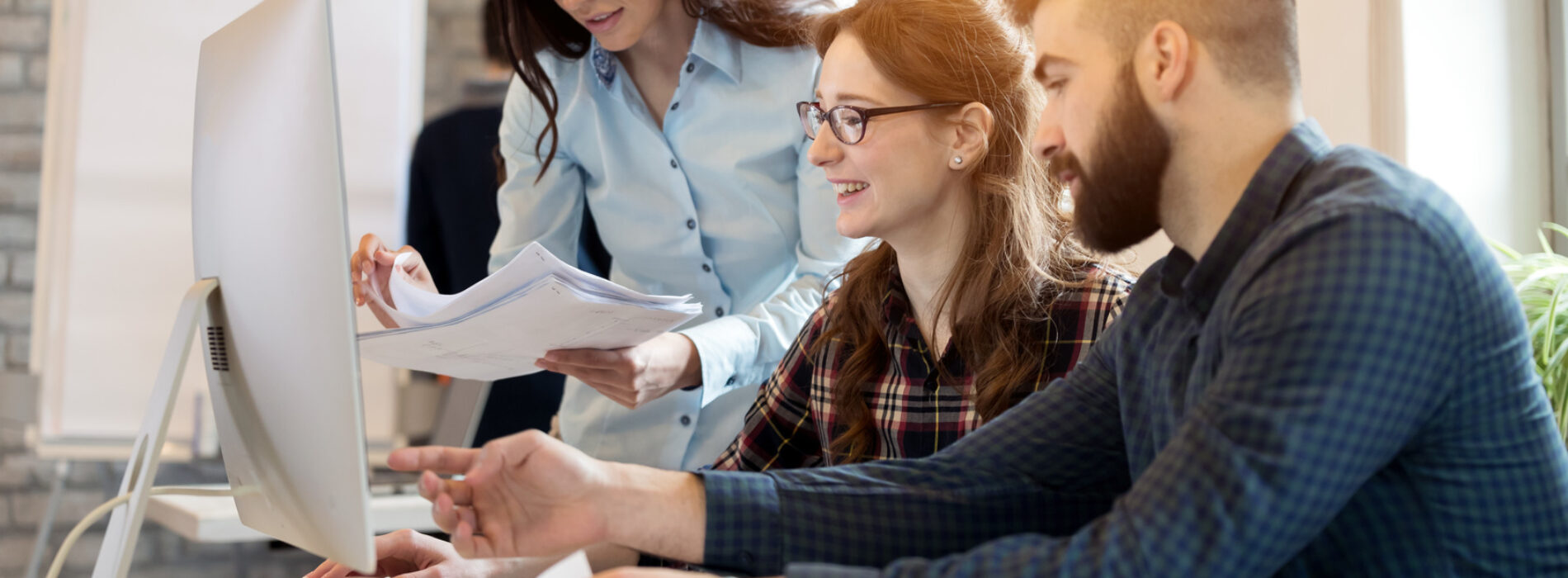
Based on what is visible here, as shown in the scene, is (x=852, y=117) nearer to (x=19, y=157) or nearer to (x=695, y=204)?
(x=695, y=204)

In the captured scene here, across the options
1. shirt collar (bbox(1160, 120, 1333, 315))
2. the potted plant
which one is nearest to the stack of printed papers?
shirt collar (bbox(1160, 120, 1333, 315))

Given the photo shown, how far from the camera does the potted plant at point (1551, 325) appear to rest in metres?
1.33

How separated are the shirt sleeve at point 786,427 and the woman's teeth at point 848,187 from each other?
0.18m

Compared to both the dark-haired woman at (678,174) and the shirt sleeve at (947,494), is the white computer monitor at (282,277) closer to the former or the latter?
the shirt sleeve at (947,494)

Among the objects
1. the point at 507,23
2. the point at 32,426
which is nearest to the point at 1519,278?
the point at 507,23

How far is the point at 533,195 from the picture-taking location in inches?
64.8

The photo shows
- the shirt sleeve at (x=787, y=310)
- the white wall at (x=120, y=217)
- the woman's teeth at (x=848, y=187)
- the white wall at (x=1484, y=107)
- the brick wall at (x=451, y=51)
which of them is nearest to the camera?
the woman's teeth at (x=848, y=187)

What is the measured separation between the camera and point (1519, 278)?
4.79 ft

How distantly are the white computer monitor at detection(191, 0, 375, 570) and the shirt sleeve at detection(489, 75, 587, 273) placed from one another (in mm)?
760

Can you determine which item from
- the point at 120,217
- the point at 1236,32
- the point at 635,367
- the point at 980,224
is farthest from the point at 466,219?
the point at 1236,32

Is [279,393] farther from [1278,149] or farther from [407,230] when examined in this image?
[407,230]

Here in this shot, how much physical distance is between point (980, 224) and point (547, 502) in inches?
27.3

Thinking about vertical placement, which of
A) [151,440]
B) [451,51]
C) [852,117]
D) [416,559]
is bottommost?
[416,559]

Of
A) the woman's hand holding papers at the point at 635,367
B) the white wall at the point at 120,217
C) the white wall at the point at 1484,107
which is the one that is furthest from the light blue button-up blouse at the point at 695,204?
the white wall at the point at 120,217
